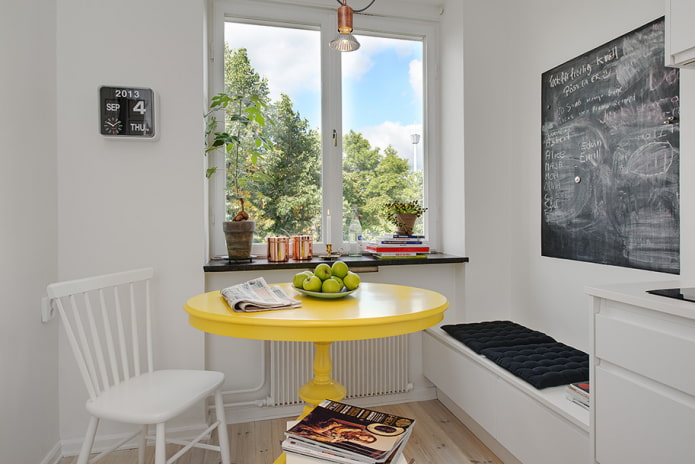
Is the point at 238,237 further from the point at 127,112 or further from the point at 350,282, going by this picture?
the point at 350,282

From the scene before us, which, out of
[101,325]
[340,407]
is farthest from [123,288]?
[340,407]

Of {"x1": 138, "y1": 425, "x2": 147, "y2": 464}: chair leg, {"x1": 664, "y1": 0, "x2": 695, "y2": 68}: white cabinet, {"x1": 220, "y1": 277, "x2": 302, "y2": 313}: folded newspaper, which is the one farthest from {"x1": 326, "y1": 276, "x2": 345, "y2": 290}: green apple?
{"x1": 664, "y1": 0, "x2": 695, "y2": 68}: white cabinet

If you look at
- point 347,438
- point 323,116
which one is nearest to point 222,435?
point 347,438

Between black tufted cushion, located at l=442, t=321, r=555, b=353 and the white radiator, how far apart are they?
38 centimetres

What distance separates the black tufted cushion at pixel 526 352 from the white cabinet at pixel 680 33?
125cm

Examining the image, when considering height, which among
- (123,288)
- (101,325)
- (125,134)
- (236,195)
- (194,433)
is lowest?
(194,433)

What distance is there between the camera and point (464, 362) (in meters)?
2.29

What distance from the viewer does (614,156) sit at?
6.77ft

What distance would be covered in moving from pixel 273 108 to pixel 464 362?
192cm

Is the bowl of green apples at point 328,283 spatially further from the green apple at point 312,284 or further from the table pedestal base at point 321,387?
the table pedestal base at point 321,387

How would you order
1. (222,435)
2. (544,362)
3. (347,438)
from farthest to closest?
(544,362), (222,435), (347,438)

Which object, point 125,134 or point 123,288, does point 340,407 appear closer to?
point 123,288

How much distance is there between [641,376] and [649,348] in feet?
0.33

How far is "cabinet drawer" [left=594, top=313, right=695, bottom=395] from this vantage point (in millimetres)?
1088
